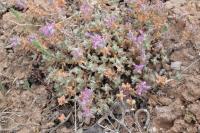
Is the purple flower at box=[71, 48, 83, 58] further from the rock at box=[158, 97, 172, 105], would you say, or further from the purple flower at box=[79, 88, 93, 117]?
the rock at box=[158, 97, 172, 105]

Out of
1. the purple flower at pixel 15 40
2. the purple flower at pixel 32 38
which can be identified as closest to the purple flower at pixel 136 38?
the purple flower at pixel 32 38

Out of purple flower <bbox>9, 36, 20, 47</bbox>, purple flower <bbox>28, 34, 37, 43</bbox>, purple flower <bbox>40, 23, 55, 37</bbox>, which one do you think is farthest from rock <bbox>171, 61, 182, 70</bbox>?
purple flower <bbox>9, 36, 20, 47</bbox>

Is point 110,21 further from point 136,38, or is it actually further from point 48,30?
point 48,30

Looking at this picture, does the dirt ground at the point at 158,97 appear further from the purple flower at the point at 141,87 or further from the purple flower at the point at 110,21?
the purple flower at the point at 110,21

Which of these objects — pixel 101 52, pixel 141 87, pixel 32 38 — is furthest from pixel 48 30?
pixel 141 87

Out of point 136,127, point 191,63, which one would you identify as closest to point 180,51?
point 191,63

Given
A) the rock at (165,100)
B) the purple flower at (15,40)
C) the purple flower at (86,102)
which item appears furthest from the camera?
the purple flower at (15,40)
